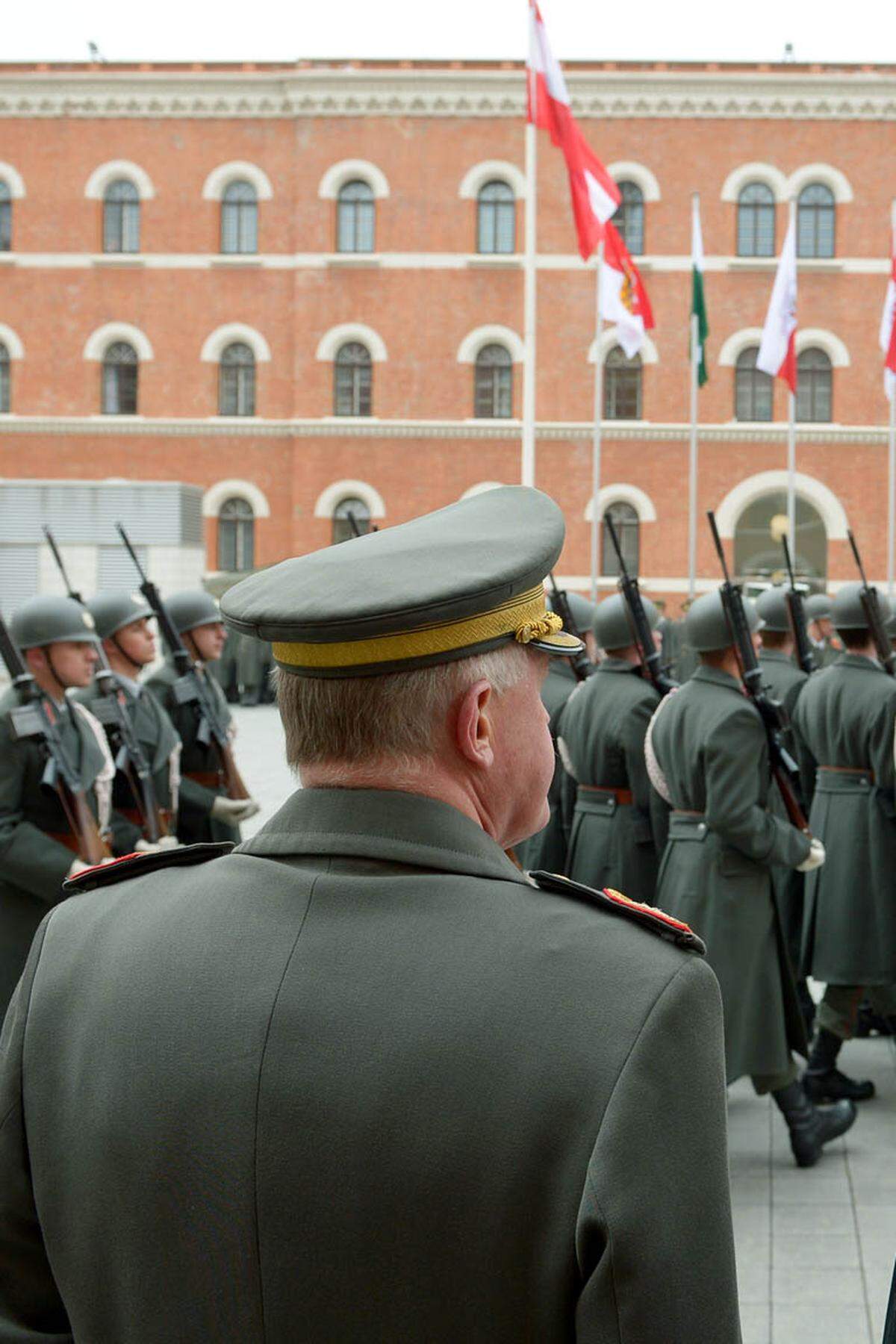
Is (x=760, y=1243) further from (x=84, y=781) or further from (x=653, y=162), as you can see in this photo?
(x=653, y=162)

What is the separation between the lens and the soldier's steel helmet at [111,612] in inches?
287

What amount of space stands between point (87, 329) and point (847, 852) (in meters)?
27.5

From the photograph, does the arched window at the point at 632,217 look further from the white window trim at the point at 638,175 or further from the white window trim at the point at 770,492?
the white window trim at the point at 770,492

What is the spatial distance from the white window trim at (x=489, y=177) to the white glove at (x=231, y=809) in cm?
2472

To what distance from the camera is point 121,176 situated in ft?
103

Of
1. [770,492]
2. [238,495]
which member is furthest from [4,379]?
[770,492]

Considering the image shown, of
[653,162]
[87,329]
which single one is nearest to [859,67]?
[653,162]

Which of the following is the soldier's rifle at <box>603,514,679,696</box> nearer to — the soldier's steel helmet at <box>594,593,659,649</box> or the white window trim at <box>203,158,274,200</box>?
the soldier's steel helmet at <box>594,593,659,649</box>

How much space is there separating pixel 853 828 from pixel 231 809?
9.51ft

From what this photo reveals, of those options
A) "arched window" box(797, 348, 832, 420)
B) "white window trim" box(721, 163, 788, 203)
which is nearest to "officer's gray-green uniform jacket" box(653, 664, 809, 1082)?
"arched window" box(797, 348, 832, 420)

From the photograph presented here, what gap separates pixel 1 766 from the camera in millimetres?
5242

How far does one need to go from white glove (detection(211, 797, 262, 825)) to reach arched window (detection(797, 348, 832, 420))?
80.7ft

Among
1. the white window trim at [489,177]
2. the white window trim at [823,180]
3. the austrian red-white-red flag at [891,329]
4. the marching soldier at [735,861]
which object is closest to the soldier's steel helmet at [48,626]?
the marching soldier at [735,861]

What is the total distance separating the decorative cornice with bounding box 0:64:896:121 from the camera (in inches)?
Result: 1176
